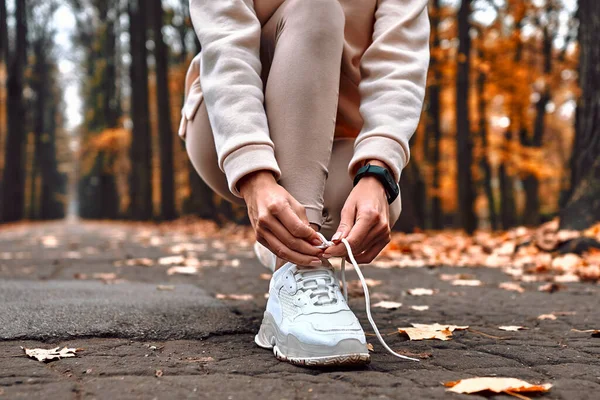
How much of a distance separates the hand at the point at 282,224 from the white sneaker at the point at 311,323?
86 mm

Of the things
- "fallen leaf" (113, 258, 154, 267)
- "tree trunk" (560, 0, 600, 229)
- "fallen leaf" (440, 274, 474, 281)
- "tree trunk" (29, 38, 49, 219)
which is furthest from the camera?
"tree trunk" (29, 38, 49, 219)

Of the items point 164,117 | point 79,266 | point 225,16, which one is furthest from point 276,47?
point 164,117

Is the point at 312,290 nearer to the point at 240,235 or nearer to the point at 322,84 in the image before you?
the point at 322,84

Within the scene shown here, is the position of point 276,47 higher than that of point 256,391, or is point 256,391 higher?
point 276,47

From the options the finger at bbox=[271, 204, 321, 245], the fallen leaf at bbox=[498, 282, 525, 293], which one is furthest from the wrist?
the fallen leaf at bbox=[498, 282, 525, 293]

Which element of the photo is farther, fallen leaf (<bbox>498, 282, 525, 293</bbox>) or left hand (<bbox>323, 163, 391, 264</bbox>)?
fallen leaf (<bbox>498, 282, 525, 293</bbox>)

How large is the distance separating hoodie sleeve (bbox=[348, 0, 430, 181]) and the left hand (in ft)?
0.39

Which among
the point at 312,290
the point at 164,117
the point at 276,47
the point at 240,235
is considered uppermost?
the point at 164,117

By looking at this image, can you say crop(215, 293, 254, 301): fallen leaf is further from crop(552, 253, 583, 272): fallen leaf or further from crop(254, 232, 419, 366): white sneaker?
crop(552, 253, 583, 272): fallen leaf

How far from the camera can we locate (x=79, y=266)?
415 centimetres

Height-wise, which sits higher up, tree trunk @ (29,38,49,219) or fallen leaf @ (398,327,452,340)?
tree trunk @ (29,38,49,219)

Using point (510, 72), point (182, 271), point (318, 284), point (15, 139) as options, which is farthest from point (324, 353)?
point (15, 139)

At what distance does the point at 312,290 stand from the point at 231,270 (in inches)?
93.6

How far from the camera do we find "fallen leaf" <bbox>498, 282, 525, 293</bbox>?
302cm
